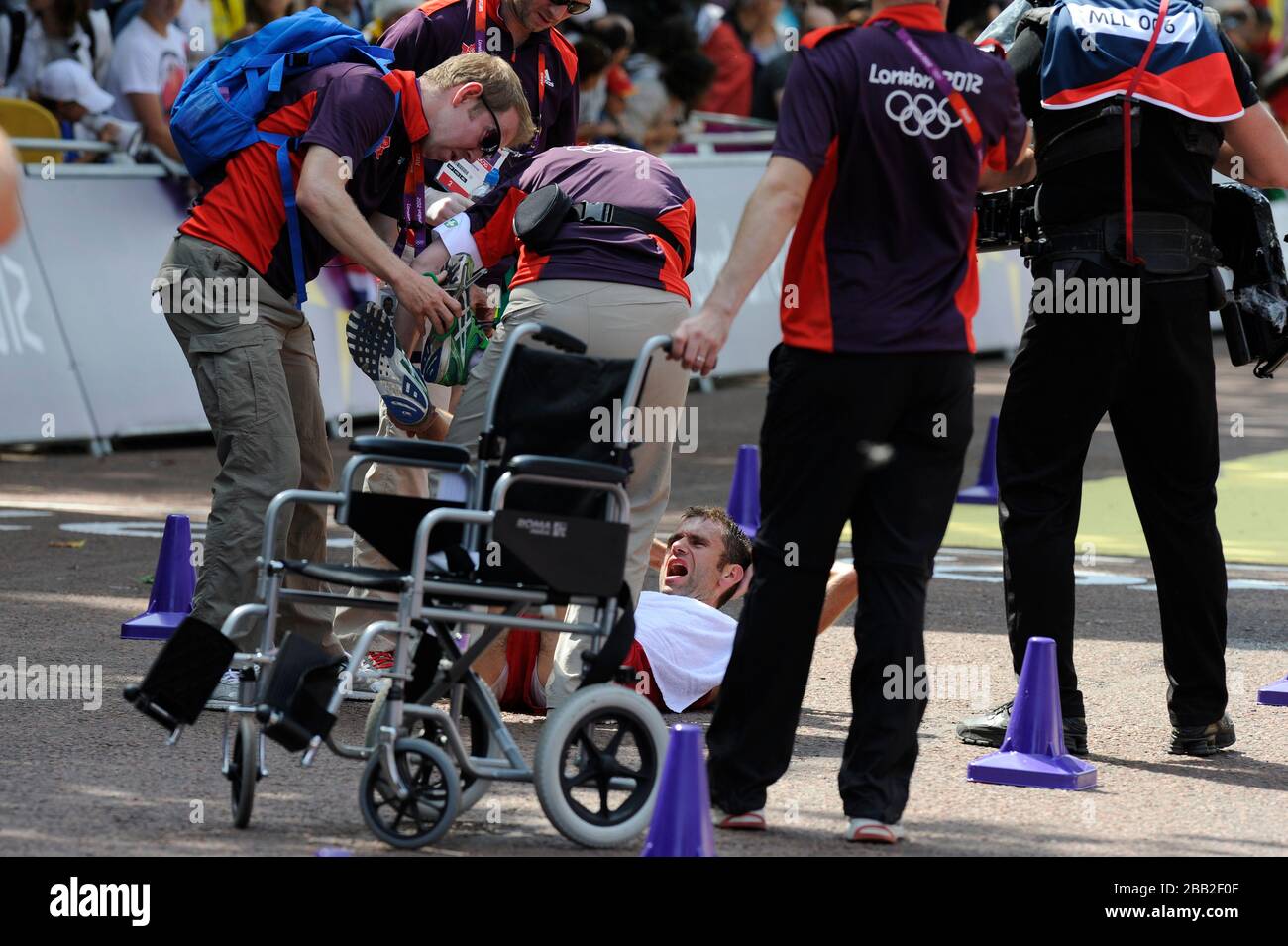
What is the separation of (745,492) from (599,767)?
536cm

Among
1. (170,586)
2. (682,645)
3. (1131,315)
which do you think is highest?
(1131,315)

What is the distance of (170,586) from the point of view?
746 centimetres

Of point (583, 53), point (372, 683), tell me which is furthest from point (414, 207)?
point (583, 53)

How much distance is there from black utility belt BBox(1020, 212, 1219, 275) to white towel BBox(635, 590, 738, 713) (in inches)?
61.1

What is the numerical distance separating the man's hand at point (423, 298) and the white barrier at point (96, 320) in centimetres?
630

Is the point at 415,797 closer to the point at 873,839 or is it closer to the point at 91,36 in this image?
the point at 873,839

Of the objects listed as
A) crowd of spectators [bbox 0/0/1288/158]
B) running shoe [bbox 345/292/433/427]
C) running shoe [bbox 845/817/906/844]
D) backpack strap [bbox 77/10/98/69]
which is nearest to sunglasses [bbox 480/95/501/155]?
running shoe [bbox 345/292/433/427]

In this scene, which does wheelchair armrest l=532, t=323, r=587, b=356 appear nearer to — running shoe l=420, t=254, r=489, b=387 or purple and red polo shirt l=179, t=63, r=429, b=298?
running shoe l=420, t=254, r=489, b=387

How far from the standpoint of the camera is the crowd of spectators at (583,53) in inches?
500

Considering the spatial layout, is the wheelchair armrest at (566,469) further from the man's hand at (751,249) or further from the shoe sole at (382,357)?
the shoe sole at (382,357)
